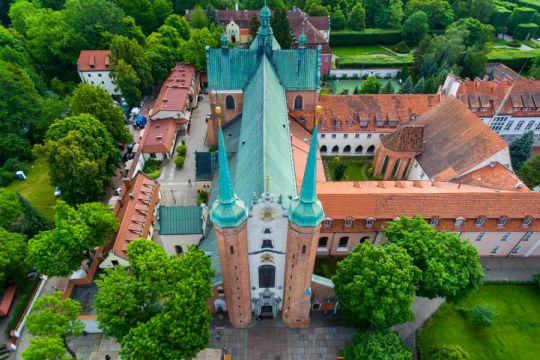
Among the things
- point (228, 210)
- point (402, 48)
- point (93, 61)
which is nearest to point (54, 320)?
point (228, 210)

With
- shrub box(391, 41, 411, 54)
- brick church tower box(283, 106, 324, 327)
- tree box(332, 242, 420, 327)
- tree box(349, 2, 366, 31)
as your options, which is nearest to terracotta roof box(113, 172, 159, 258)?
brick church tower box(283, 106, 324, 327)

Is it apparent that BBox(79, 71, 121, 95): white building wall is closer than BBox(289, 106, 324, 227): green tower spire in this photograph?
No

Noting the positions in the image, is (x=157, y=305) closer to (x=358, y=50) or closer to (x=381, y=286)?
(x=381, y=286)

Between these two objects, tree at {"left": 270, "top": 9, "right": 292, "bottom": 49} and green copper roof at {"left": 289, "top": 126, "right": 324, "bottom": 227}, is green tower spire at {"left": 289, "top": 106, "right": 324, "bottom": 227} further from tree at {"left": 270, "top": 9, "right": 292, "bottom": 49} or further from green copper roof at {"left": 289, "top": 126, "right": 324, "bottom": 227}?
tree at {"left": 270, "top": 9, "right": 292, "bottom": 49}

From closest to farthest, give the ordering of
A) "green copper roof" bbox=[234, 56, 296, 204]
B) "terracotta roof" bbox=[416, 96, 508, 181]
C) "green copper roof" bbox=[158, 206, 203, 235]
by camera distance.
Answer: "green copper roof" bbox=[234, 56, 296, 204]
"green copper roof" bbox=[158, 206, 203, 235]
"terracotta roof" bbox=[416, 96, 508, 181]

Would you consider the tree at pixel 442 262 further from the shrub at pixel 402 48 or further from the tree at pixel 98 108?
the shrub at pixel 402 48

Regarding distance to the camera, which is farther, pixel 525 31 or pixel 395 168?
pixel 525 31
